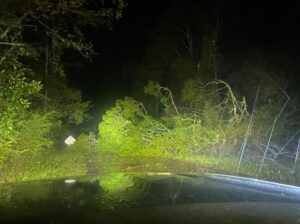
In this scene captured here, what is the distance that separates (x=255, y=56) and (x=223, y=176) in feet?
22.8

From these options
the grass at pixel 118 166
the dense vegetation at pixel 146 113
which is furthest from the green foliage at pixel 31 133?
the grass at pixel 118 166

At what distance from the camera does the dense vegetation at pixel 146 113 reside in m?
13.3

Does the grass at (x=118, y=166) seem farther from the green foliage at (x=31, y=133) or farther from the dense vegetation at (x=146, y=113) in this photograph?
the green foliage at (x=31, y=133)

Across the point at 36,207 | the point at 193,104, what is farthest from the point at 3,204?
the point at 193,104

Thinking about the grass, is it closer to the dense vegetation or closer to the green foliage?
the dense vegetation

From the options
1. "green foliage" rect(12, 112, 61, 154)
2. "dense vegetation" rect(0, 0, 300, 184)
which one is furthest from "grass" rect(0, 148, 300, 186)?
"green foliage" rect(12, 112, 61, 154)

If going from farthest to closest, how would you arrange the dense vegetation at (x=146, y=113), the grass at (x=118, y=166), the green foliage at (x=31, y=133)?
the green foliage at (x=31, y=133)
the grass at (x=118, y=166)
the dense vegetation at (x=146, y=113)

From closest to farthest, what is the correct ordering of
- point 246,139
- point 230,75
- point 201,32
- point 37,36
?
point 246,139 → point 37,36 → point 230,75 → point 201,32

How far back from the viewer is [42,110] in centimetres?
1989

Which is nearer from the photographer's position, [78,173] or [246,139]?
[78,173]

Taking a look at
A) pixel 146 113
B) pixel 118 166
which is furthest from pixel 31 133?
pixel 146 113

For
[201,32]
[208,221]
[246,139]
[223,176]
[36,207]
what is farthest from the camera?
[201,32]

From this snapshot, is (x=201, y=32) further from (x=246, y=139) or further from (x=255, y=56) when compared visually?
(x=246, y=139)

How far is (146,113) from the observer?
21.4 m
